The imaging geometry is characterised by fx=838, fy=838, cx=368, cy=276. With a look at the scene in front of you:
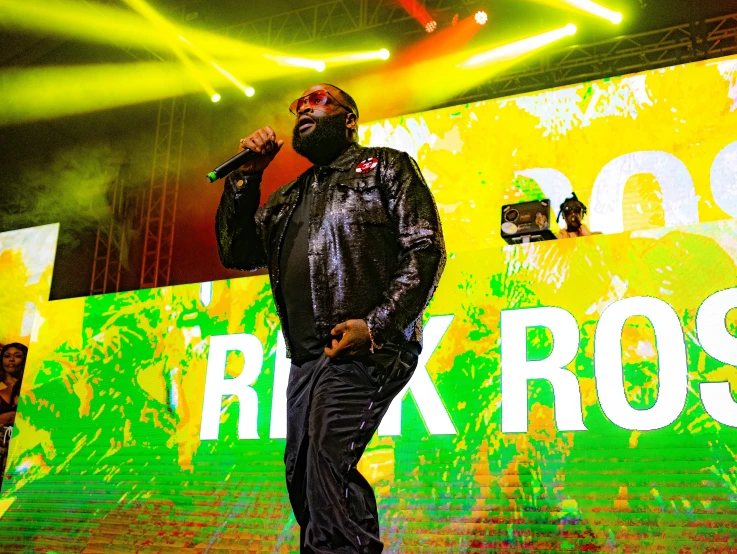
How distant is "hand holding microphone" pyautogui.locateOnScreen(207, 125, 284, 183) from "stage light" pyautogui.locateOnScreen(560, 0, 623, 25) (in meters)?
5.21

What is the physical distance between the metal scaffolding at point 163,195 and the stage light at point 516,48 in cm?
292

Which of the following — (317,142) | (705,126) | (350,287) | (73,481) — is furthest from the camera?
(705,126)

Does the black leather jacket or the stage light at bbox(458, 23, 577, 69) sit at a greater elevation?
the stage light at bbox(458, 23, 577, 69)

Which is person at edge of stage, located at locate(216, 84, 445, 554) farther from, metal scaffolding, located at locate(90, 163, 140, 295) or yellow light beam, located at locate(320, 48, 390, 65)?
metal scaffolding, located at locate(90, 163, 140, 295)

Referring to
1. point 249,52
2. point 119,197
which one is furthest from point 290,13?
point 119,197

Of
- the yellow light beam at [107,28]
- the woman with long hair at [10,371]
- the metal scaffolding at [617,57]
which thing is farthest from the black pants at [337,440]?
the yellow light beam at [107,28]

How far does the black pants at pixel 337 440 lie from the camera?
193 cm

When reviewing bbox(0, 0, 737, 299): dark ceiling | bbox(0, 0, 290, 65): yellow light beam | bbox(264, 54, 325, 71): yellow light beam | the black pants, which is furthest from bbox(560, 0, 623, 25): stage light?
the black pants

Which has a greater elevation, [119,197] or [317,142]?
[119,197]

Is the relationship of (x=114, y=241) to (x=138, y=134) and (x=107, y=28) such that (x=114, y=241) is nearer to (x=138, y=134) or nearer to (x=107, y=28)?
(x=138, y=134)

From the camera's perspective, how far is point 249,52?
8.01 m

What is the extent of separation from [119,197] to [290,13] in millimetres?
2466

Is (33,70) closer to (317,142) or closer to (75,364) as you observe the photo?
(75,364)

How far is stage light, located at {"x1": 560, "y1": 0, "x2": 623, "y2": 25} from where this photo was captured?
269 inches
